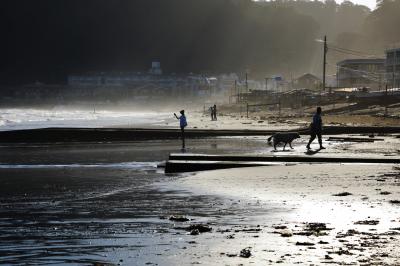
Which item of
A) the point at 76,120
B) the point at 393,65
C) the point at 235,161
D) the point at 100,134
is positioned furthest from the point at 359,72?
the point at 235,161

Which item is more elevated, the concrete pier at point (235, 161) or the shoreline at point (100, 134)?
the shoreline at point (100, 134)

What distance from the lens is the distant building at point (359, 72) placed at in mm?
103562

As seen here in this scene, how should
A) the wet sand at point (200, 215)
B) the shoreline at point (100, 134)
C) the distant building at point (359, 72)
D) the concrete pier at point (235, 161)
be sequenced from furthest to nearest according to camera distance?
the distant building at point (359, 72) < the shoreline at point (100, 134) < the concrete pier at point (235, 161) < the wet sand at point (200, 215)

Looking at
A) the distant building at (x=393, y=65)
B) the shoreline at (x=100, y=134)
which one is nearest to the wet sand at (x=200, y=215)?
the shoreline at (x=100, y=134)

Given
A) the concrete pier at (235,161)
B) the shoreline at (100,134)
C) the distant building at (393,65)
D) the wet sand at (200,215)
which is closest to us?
the wet sand at (200,215)

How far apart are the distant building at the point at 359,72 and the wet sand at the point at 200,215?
8720cm

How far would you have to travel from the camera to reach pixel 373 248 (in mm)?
8797

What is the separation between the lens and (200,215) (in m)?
11.7

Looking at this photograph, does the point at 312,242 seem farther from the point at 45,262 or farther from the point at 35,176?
the point at 35,176

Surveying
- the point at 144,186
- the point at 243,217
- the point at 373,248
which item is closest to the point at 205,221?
the point at 243,217

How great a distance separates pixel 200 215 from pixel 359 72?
3769 inches

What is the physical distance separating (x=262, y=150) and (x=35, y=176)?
8543 millimetres

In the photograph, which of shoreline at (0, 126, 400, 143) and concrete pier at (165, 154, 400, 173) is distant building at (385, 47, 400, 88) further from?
concrete pier at (165, 154, 400, 173)

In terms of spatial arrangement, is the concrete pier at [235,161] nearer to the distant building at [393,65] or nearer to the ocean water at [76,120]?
the ocean water at [76,120]
